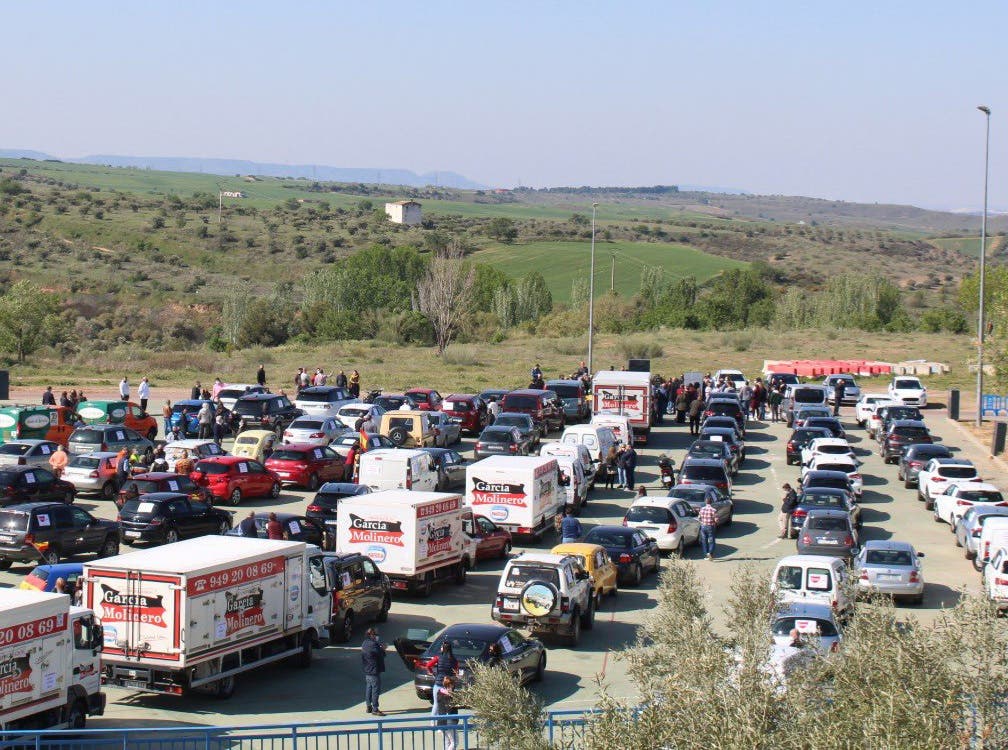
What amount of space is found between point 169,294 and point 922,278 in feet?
366

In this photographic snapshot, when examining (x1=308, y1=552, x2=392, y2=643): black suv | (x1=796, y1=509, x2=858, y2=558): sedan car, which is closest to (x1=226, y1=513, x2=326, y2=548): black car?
(x1=308, y1=552, x2=392, y2=643): black suv

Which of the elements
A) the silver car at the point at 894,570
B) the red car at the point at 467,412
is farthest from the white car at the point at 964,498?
the red car at the point at 467,412

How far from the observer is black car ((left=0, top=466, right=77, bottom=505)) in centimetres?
2933

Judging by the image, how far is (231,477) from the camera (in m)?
32.4

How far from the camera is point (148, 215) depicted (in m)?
150

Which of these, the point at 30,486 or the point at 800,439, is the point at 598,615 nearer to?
the point at 30,486

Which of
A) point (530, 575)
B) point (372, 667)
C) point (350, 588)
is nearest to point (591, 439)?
point (530, 575)

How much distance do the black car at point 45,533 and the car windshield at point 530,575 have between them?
9.06m

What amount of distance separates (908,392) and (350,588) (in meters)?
35.7

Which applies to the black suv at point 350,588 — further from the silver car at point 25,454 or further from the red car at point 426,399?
the red car at point 426,399

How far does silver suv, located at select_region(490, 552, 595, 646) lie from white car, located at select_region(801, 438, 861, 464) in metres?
17.4

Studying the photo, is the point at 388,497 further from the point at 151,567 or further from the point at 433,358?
the point at 433,358

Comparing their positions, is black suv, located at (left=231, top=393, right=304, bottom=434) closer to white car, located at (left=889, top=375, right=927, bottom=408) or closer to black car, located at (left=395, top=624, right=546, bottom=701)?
white car, located at (left=889, top=375, right=927, bottom=408)

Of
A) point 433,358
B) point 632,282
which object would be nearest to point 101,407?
point 433,358
